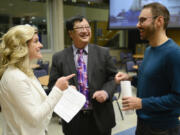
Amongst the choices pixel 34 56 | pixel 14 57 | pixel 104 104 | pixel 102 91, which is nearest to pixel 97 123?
pixel 104 104

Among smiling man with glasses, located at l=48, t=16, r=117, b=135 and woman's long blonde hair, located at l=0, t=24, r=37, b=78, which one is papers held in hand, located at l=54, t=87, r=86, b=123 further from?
woman's long blonde hair, located at l=0, t=24, r=37, b=78

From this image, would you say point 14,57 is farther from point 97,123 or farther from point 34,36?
point 97,123

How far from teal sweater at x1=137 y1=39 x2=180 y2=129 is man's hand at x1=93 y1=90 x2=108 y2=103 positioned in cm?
38

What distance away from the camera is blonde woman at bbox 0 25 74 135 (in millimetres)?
1158

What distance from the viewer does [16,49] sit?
1.23 metres

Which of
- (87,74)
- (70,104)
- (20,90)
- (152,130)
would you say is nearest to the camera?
(20,90)

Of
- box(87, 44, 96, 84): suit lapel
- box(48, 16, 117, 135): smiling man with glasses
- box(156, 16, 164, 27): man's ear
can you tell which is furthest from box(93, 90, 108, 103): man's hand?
box(156, 16, 164, 27): man's ear

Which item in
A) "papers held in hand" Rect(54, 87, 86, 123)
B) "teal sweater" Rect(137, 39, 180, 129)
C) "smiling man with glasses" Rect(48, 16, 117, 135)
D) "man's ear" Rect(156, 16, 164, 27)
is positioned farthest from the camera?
"smiling man with glasses" Rect(48, 16, 117, 135)

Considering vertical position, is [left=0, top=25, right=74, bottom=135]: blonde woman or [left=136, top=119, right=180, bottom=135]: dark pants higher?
[left=0, top=25, right=74, bottom=135]: blonde woman

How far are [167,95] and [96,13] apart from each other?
9.81 meters

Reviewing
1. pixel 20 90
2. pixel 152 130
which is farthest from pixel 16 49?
pixel 152 130

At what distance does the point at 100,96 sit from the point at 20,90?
0.73 meters

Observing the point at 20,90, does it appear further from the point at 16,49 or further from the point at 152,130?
the point at 152,130

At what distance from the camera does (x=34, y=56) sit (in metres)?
1.39
